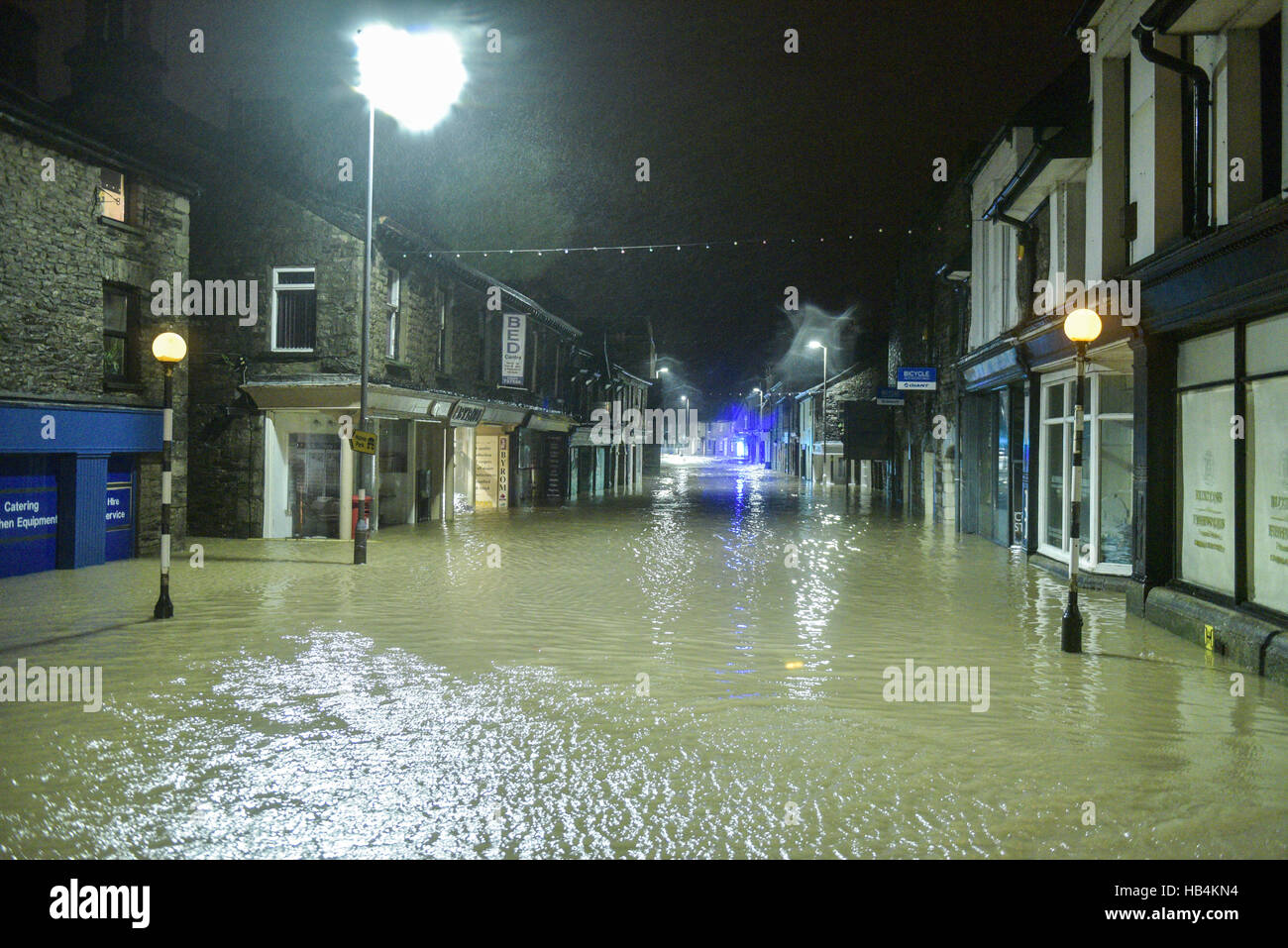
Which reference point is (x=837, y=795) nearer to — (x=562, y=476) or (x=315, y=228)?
(x=315, y=228)

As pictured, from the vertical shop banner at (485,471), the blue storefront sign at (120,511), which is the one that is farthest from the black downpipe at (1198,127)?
the vertical shop banner at (485,471)

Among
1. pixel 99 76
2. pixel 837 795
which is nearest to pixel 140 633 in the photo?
pixel 837 795

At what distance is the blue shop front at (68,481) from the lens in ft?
48.0

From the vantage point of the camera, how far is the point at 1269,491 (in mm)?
9000

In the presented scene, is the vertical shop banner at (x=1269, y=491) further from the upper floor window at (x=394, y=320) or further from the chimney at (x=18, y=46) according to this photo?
the chimney at (x=18, y=46)

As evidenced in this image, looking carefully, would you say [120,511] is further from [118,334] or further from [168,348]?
[168,348]

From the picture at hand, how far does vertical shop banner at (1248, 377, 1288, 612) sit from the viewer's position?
873cm

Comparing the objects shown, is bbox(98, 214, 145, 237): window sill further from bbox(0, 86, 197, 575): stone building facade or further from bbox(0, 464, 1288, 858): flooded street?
bbox(0, 464, 1288, 858): flooded street

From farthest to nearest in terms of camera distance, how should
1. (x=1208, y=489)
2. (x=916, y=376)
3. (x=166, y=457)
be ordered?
1. (x=916, y=376)
2. (x=166, y=457)
3. (x=1208, y=489)

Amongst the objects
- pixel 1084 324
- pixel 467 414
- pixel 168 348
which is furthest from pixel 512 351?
pixel 1084 324

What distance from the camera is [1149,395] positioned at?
447 inches

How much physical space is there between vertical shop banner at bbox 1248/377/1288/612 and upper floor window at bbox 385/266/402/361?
60.1 ft

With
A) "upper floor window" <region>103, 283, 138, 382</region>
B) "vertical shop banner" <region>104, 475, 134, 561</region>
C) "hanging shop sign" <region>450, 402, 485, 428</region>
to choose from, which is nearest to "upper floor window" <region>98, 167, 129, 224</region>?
"upper floor window" <region>103, 283, 138, 382</region>

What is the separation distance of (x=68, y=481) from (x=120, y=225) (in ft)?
15.6
